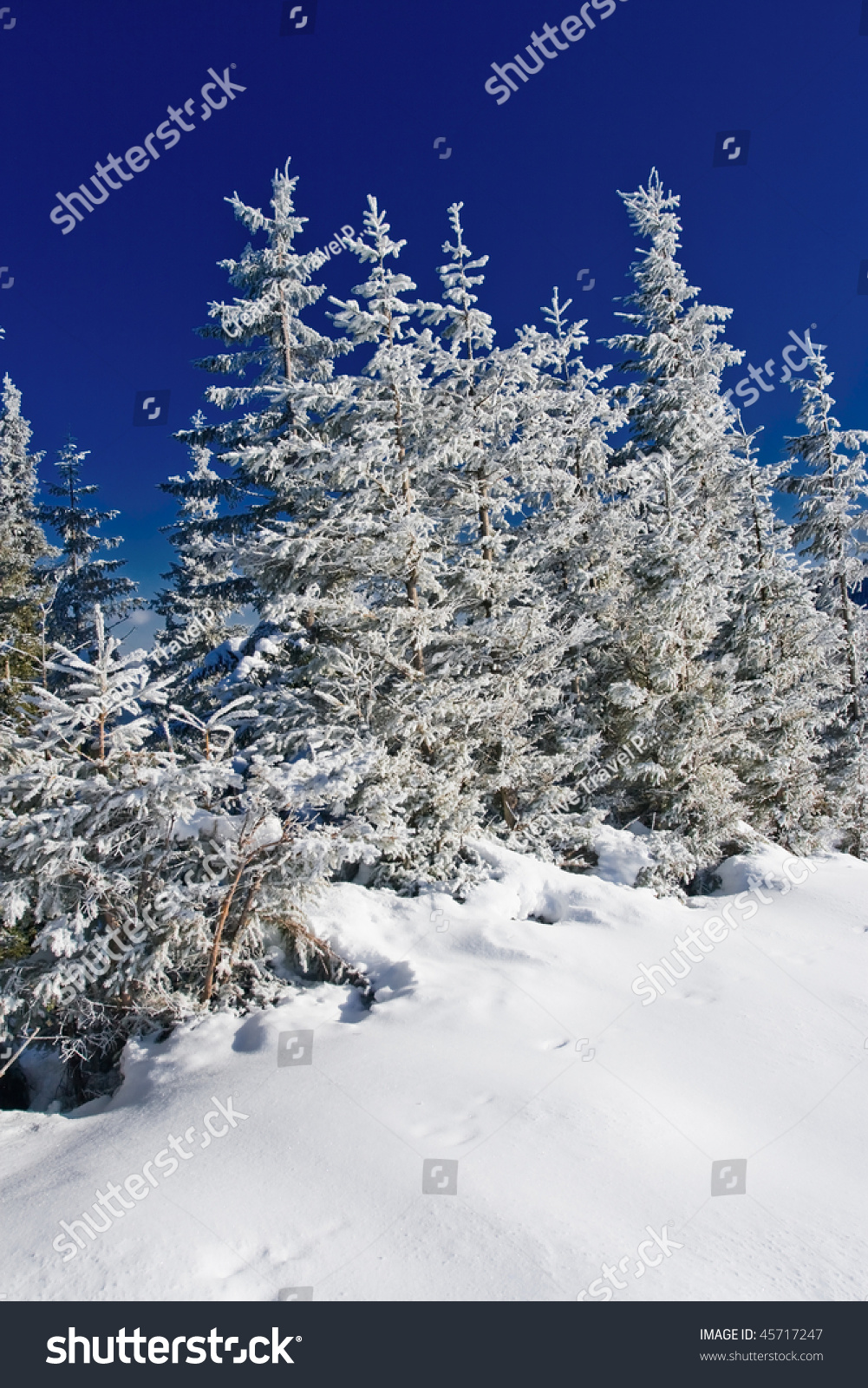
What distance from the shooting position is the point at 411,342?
12219 millimetres

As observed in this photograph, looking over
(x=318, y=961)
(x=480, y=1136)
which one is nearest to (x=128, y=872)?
(x=318, y=961)

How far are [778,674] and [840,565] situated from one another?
3.99 m

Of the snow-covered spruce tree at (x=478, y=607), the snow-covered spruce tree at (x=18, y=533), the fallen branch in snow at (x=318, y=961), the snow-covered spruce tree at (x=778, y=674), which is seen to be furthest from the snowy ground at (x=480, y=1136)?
the snow-covered spruce tree at (x=18, y=533)

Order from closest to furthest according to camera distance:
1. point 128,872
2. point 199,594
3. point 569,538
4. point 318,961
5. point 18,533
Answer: point 128,872 → point 318,961 → point 569,538 → point 199,594 → point 18,533

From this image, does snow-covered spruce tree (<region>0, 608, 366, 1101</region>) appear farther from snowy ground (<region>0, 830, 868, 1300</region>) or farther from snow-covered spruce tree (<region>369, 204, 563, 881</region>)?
snow-covered spruce tree (<region>369, 204, 563, 881</region>)

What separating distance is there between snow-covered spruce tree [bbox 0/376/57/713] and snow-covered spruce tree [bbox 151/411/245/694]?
4005 millimetres

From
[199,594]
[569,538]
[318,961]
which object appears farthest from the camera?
[199,594]

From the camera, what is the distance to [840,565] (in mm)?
16672

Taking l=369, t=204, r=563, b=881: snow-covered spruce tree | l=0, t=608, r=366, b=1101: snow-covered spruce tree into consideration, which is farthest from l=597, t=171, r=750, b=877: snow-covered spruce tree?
l=0, t=608, r=366, b=1101: snow-covered spruce tree

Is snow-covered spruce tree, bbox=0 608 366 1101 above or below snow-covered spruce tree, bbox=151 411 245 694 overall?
below

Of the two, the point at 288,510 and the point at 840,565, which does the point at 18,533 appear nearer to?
the point at 288,510

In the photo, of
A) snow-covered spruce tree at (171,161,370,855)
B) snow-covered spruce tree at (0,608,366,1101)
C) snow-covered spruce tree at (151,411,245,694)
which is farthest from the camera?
snow-covered spruce tree at (151,411,245,694)

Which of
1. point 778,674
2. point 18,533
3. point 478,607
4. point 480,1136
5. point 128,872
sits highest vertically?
point 18,533

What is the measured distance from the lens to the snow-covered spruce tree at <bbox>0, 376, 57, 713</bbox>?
19.6 m
